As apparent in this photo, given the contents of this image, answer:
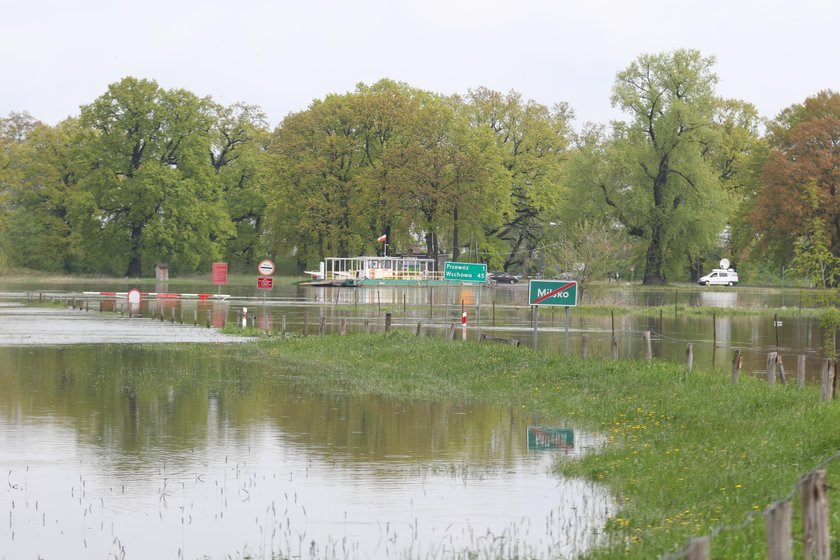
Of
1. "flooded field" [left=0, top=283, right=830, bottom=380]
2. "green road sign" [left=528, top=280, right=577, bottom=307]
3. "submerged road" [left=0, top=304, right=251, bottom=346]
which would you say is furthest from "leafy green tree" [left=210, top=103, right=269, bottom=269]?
"green road sign" [left=528, top=280, right=577, bottom=307]

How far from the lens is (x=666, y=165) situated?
97.4 m

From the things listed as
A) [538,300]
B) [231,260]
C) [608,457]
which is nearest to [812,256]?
[538,300]

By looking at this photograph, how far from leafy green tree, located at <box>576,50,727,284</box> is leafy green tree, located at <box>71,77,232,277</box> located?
3424 cm

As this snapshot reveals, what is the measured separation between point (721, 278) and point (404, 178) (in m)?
32.7

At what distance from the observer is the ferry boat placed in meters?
102

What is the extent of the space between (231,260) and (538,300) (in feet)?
311

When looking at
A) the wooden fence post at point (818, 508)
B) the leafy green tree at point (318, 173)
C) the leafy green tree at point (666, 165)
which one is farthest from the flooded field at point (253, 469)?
the leafy green tree at point (318, 173)

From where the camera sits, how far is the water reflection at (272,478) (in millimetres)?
12953

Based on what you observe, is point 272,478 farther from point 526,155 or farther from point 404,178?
point 526,155

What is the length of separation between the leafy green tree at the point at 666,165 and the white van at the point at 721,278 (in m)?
14.4

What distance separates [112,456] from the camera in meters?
17.8

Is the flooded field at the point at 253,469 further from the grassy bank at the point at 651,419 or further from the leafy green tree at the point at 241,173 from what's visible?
the leafy green tree at the point at 241,173

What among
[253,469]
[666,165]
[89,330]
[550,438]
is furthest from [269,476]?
[666,165]

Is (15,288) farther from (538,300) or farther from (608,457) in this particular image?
(608,457)
